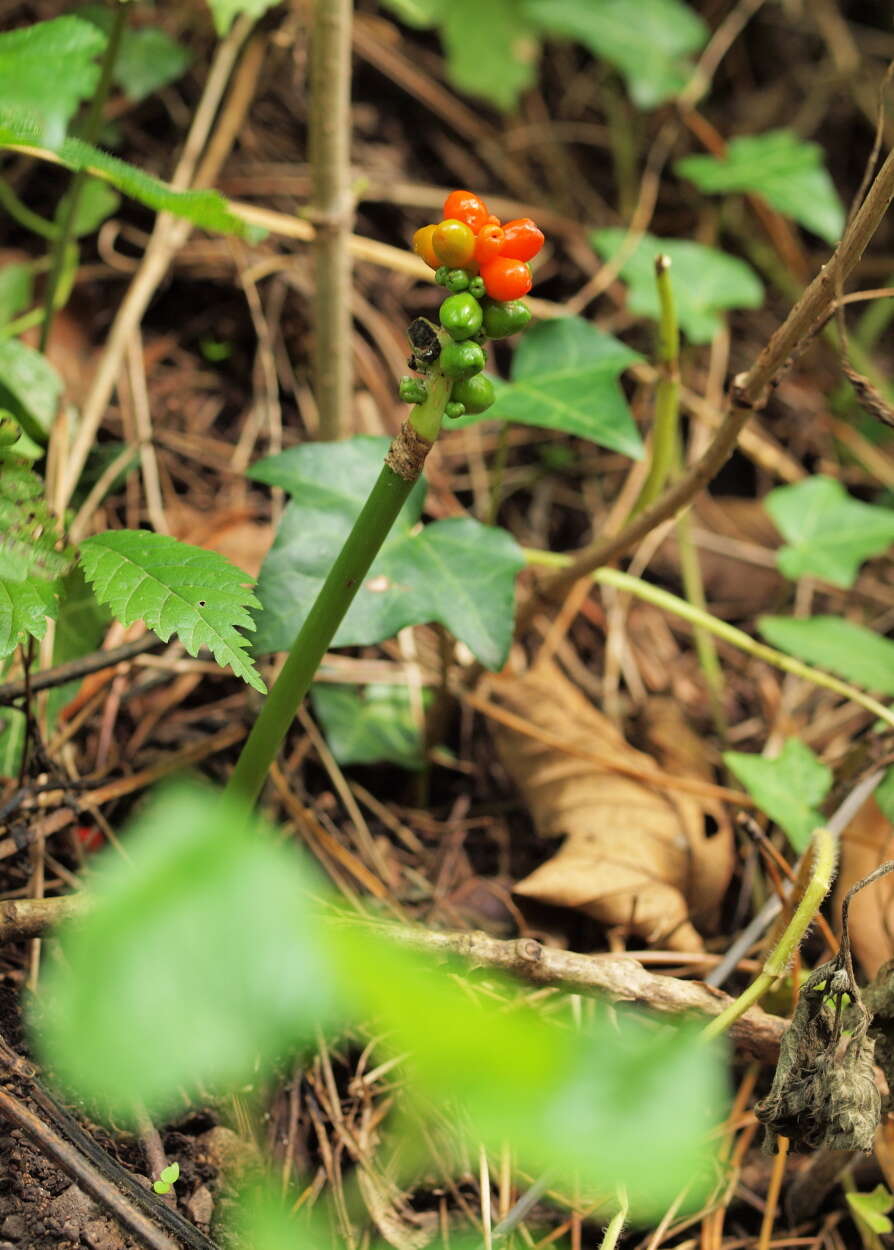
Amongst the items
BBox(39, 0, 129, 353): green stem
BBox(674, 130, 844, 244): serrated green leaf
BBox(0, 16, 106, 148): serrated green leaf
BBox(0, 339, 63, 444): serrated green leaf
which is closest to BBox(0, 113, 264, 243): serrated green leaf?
BBox(0, 16, 106, 148): serrated green leaf

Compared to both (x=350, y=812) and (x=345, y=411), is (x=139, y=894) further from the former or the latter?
(x=345, y=411)

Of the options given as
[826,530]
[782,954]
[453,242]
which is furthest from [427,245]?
[826,530]

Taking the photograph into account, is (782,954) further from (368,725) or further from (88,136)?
(88,136)

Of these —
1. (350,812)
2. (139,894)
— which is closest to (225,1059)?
(139,894)

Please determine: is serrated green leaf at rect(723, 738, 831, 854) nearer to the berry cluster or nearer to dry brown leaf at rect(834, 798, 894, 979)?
dry brown leaf at rect(834, 798, 894, 979)

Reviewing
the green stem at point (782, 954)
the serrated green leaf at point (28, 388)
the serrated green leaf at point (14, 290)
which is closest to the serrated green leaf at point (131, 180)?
the serrated green leaf at point (28, 388)

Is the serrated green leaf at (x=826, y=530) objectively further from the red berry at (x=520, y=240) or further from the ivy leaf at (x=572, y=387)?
the red berry at (x=520, y=240)
